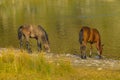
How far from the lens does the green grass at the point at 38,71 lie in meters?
16.2

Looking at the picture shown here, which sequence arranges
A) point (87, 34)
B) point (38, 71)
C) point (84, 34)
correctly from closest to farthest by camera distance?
1. point (38, 71)
2. point (84, 34)
3. point (87, 34)

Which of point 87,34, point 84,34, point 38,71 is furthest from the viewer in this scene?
point 87,34

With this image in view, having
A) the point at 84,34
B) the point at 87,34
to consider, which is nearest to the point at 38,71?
the point at 84,34

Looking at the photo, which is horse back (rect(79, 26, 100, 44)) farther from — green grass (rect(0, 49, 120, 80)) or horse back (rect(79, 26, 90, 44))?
green grass (rect(0, 49, 120, 80))

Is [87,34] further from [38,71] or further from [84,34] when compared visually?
[38,71]

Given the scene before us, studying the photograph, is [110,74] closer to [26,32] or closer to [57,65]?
[57,65]

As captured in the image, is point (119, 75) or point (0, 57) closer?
point (119, 75)

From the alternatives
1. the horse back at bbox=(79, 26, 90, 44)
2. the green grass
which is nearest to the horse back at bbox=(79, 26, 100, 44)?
the horse back at bbox=(79, 26, 90, 44)

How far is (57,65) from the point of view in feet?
57.8

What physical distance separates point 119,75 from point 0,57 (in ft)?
17.3

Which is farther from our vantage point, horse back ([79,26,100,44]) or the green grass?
horse back ([79,26,100,44])

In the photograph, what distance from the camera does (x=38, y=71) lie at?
17.1m

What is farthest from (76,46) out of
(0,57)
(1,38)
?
(0,57)

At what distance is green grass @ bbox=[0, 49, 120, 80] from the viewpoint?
16156 mm
